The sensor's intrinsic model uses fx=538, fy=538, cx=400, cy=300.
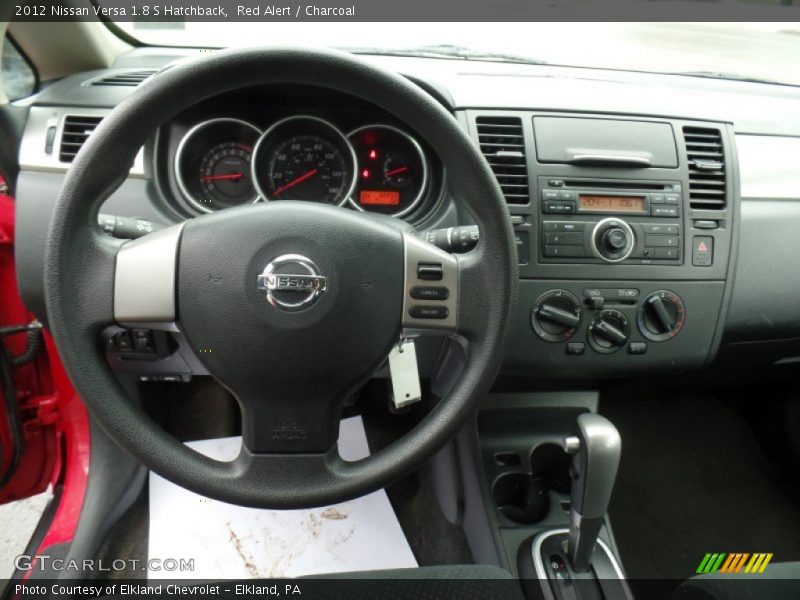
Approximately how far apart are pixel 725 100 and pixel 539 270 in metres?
0.75

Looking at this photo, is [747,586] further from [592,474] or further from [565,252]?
[565,252]

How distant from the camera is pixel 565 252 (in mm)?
1093

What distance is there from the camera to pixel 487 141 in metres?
1.09

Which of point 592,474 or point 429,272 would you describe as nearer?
point 429,272

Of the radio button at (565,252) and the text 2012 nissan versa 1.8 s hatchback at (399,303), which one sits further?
the radio button at (565,252)

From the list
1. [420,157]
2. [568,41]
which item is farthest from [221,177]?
[568,41]

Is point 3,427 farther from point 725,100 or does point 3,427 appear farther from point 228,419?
point 725,100

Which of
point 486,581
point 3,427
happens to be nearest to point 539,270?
point 486,581

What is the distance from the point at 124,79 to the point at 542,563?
135cm

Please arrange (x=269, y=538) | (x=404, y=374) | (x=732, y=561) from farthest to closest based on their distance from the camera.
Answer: (x=732, y=561) → (x=269, y=538) → (x=404, y=374)

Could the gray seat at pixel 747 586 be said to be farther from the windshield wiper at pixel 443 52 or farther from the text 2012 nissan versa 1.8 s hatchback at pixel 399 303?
the windshield wiper at pixel 443 52

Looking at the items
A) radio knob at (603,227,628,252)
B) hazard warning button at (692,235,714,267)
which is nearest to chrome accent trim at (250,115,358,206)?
radio knob at (603,227,628,252)

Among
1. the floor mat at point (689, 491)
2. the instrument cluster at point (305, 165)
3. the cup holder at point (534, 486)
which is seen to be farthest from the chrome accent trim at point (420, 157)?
the floor mat at point (689, 491)

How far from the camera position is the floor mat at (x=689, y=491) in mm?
1615
